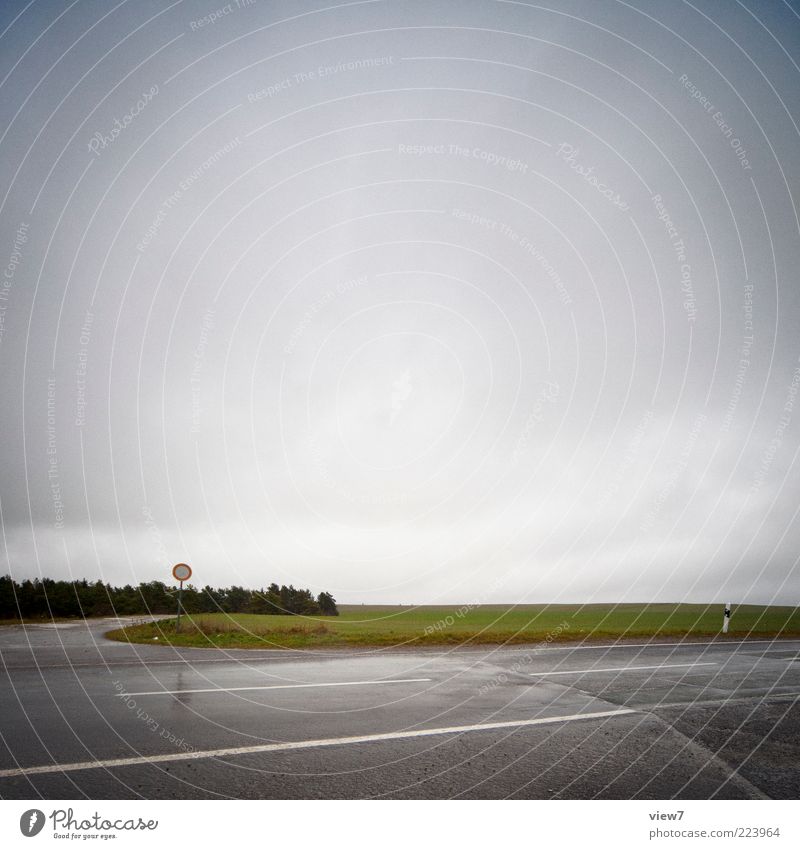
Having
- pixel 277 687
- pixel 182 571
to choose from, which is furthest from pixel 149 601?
pixel 277 687

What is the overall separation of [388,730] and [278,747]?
3.75ft

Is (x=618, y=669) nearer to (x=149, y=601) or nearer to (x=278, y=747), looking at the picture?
(x=278, y=747)

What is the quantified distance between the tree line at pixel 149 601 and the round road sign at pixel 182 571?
9.36 m

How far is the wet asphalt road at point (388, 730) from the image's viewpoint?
3.68 m

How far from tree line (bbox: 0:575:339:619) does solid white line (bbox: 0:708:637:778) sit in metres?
20.7

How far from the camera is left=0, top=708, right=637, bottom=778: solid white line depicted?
3793 millimetres

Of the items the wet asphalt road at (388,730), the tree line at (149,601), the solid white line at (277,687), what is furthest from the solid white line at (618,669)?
the tree line at (149,601)

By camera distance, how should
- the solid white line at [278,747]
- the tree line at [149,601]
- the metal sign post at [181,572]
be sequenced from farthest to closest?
1. the tree line at [149,601]
2. the metal sign post at [181,572]
3. the solid white line at [278,747]

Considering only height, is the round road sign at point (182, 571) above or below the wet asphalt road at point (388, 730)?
above

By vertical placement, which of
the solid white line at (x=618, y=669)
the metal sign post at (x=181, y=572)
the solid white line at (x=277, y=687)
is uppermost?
the metal sign post at (x=181, y=572)

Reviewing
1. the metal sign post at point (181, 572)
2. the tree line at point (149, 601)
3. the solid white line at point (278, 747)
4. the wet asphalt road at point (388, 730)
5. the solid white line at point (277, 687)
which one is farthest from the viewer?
the tree line at point (149, 601)

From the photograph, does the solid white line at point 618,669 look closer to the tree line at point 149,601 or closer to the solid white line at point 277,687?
the solid white line at point 277,687
